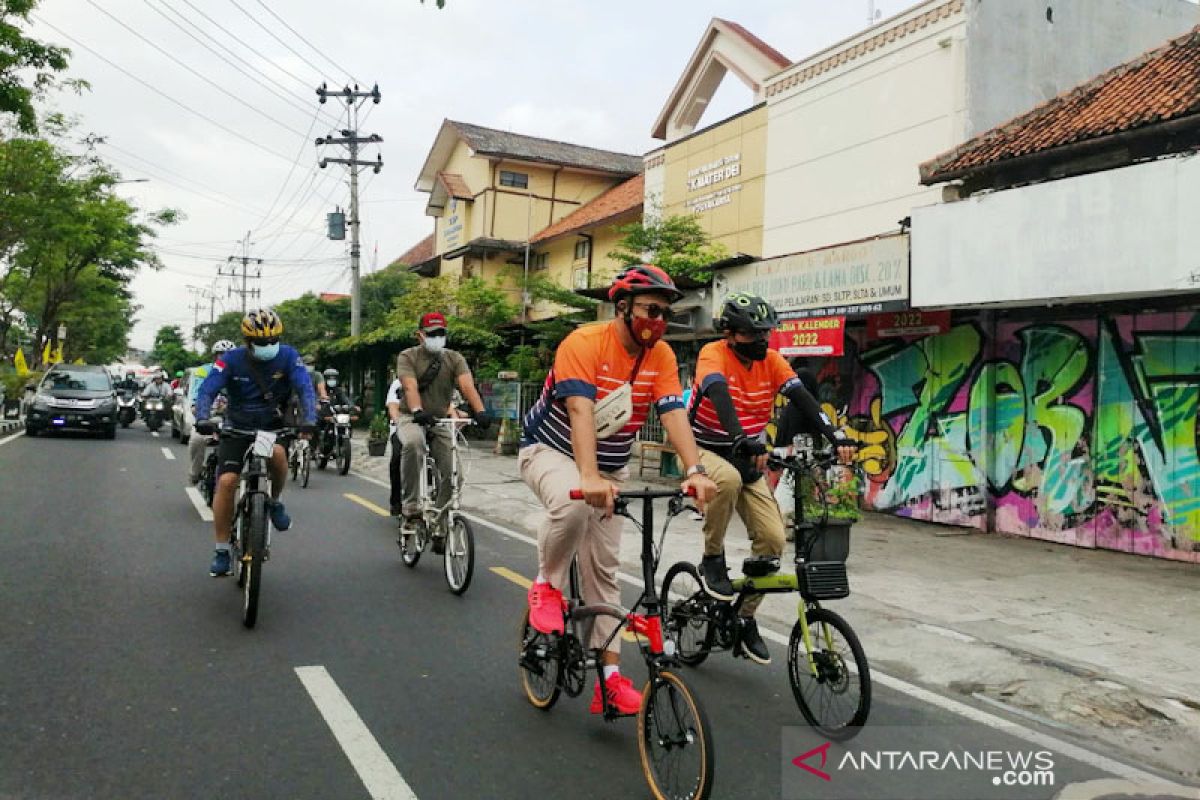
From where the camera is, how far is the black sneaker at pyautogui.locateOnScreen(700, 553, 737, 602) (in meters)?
4.62

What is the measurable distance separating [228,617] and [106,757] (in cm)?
215

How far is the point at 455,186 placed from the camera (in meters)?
31.1

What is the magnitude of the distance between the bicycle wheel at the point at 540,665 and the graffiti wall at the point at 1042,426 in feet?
25.1

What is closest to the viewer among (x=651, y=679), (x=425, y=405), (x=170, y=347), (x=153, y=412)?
(x=651, y=679)

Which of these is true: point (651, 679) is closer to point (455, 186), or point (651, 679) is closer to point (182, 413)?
point (182, 413)

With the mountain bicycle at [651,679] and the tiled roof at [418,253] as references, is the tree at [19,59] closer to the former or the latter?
the mountain bicycle at [651,679]

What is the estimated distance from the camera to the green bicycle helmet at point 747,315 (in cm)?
473

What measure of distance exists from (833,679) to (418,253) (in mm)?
39221

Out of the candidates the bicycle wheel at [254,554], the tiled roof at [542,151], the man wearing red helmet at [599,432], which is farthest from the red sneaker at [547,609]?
the tiled roof at [542,151]

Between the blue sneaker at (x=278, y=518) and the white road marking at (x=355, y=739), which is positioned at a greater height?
the blue sneaker at (x=278, y=518)

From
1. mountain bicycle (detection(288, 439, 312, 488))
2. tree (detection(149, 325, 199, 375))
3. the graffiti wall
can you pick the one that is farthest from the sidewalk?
tree (detection(149, 325, 199, 375))

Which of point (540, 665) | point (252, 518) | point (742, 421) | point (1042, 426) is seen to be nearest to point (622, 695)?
point (540, 665)

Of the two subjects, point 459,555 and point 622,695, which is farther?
point 459,555

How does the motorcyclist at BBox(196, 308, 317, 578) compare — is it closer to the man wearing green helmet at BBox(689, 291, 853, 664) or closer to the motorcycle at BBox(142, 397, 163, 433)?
the man wearing green helmet at BBox(689, 291, 853, 664)
